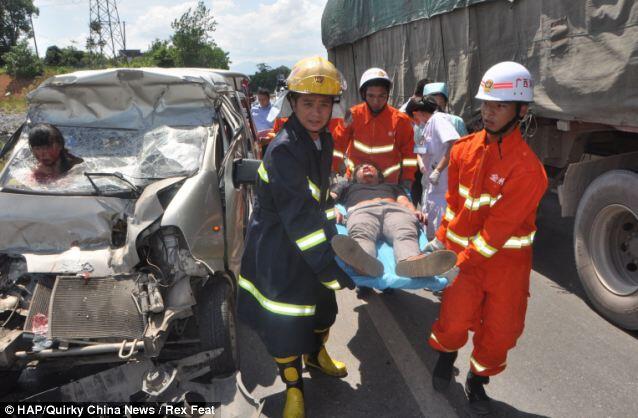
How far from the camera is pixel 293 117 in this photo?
8.47 ft

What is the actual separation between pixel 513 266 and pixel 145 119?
3205 mm

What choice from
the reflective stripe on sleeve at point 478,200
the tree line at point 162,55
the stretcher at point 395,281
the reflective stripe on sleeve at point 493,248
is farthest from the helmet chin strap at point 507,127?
the tree line at point 162,55

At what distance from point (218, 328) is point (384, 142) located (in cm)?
216

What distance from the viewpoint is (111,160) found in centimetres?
371

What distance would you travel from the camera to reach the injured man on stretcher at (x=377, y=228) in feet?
8.14

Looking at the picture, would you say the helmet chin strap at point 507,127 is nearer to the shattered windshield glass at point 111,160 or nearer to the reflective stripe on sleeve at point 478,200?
the reflective stripe on sleeve at point 478,200

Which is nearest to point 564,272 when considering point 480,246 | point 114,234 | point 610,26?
point 610,26

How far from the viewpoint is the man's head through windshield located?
3.56 m

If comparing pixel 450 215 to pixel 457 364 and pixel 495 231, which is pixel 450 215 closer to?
pixel 495 231

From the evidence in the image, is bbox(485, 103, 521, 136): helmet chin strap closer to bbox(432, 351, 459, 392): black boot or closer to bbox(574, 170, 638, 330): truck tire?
bbox(432, 351, 459, 392): black boot

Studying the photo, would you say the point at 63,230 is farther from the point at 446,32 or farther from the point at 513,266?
the point at 446,32

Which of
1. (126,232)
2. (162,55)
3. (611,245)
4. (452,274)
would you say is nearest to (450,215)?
(452,274)

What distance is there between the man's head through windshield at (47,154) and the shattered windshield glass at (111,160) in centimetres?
1

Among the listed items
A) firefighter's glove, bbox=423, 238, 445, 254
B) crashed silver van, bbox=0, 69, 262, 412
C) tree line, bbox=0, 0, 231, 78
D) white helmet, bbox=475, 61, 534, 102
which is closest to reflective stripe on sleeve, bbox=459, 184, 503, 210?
firefighter's glove, bbox=423, 238, 445, 254
